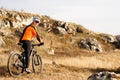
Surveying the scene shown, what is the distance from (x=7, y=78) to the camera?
14414mm

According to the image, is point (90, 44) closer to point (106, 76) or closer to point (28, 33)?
point (28, 33)

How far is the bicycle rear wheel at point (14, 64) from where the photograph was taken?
14.6m

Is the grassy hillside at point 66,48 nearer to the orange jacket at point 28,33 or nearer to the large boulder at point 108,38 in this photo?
the large boulder at point 108,38

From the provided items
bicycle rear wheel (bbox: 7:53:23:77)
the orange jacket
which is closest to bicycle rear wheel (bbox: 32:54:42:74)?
bicycle rear wheel (bbox: 7:53:23:77)

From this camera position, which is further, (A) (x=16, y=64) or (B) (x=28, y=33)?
(B) (x=28, y=33)

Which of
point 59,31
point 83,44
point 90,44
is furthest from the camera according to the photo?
point 59,31

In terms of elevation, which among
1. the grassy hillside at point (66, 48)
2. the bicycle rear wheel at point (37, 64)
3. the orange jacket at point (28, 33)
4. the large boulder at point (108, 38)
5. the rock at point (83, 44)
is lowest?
the large boulder at point (108, 38)

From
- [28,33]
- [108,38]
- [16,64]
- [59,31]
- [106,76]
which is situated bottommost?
[108,38]

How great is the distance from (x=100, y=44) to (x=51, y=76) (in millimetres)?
37479

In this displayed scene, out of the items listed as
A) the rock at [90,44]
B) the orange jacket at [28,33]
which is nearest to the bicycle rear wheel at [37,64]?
the orange jacket at [28,33]

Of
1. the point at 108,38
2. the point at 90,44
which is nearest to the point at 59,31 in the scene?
the point at 90,44

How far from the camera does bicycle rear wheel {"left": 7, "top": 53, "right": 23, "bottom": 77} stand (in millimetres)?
14648

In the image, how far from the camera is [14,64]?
48.0ft

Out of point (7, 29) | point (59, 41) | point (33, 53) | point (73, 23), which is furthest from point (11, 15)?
point (33, 53)
